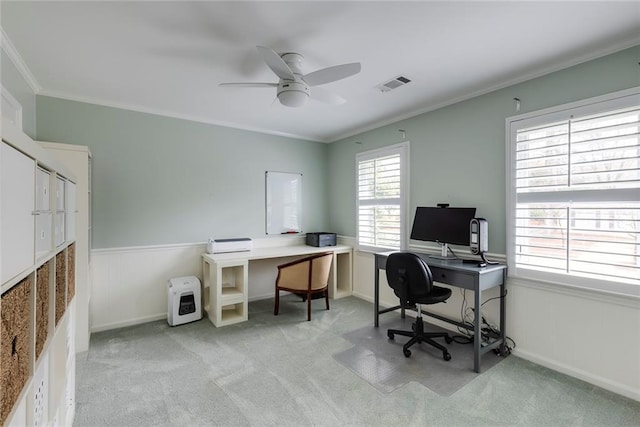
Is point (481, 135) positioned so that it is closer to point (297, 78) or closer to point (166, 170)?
point (297, 78)

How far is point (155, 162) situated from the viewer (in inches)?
138

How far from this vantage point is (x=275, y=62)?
6.52ft

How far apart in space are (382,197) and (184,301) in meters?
2.80

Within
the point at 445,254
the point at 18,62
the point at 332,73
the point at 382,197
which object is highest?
the point at 18,62

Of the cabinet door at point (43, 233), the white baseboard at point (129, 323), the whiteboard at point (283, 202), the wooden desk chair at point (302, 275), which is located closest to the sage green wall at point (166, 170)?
the whiteboard at point (283, 202)

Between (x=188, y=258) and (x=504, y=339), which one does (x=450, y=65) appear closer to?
(x=504, y=339)

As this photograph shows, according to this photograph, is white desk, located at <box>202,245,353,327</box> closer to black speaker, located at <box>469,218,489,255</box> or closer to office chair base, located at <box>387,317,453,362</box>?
office chair base, located at <box>387,317,453,362</box>

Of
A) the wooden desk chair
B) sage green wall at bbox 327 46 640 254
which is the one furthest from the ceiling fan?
the wooden desk chair

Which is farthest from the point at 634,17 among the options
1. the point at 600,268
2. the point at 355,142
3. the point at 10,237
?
the point at 10,237

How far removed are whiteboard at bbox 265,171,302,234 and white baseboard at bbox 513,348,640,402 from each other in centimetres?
319

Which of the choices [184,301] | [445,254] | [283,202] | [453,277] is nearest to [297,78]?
[453,277]

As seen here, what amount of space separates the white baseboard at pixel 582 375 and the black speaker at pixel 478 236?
0.97m

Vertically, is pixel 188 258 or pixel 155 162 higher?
pixel 155 162

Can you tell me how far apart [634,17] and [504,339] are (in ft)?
8.39
